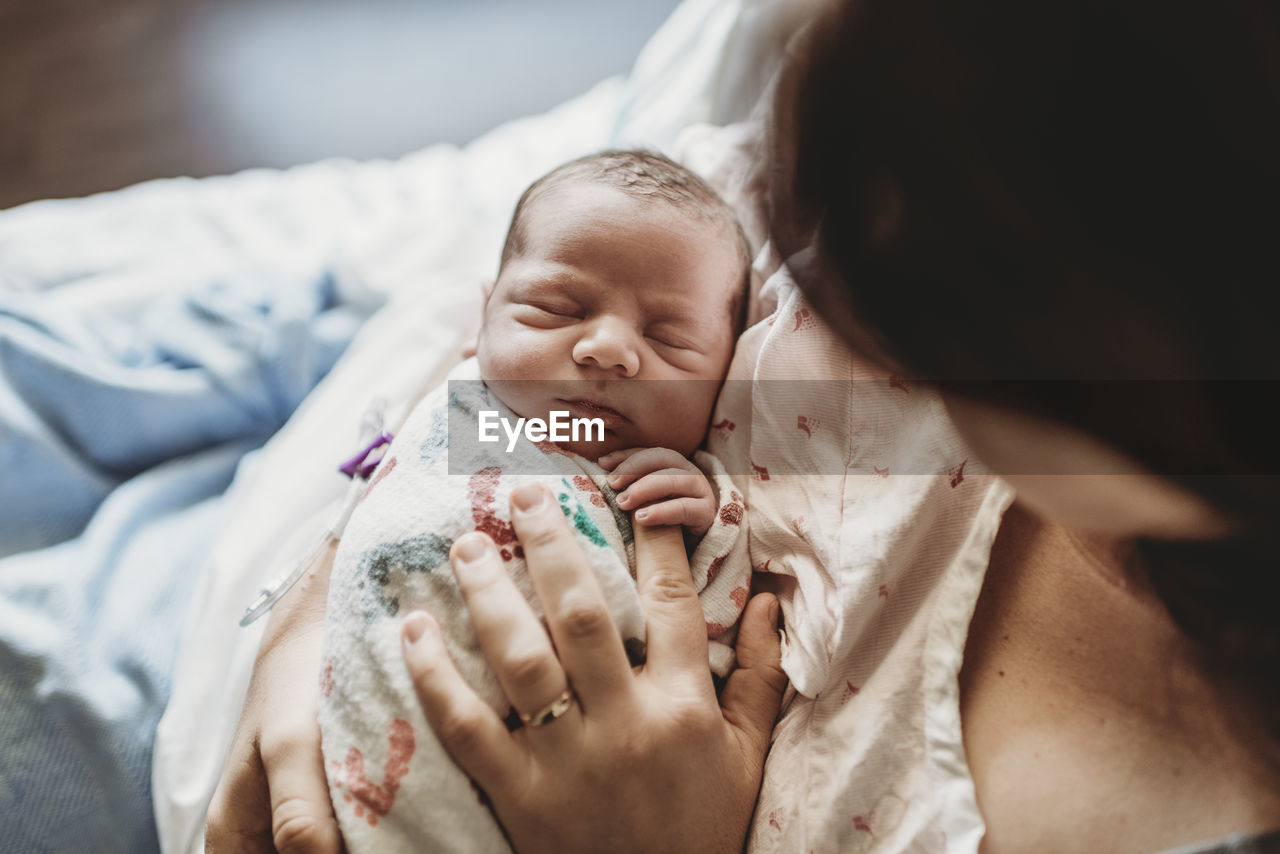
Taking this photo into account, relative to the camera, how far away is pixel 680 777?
0.74 meters

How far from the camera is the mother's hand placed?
713 mm

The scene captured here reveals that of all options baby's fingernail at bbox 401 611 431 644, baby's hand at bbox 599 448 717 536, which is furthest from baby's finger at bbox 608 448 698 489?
baby's fingernail at bbox 401 611 431 644

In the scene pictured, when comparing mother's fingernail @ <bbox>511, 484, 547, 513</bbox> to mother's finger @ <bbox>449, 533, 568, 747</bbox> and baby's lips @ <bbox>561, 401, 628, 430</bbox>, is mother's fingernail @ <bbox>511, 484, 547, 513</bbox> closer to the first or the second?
mother's finger @ <bbox>449, 533, 568, 747</bbox>

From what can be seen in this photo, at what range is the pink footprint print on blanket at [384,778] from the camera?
0.71m

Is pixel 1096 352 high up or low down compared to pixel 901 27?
down

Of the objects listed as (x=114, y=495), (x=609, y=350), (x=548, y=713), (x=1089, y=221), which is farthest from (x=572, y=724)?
(x=114, y=495)

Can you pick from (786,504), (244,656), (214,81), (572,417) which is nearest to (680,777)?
(786,504)

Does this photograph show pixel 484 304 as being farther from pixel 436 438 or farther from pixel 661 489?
pixel 661 489

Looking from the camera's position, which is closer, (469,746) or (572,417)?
(469,746)

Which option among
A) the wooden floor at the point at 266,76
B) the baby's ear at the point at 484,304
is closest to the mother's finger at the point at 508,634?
the baby's ear at the point at 484,304

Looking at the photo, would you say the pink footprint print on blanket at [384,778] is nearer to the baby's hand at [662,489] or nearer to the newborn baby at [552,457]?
the newborn baby at [552,457]

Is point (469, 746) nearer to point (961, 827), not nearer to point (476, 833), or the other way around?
point (476, 833)

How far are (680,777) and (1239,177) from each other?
2.02 feet

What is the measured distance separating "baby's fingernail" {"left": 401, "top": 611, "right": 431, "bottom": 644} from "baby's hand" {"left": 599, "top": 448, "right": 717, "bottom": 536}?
0.24 meters
